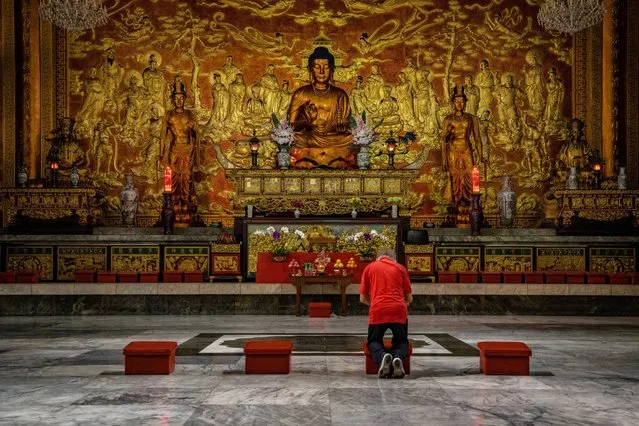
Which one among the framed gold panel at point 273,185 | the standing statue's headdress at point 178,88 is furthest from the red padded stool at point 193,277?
the standing statue's headdress at point 178,88

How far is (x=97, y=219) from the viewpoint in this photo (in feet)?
61.5

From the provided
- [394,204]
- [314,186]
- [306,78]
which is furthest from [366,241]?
[306,78]

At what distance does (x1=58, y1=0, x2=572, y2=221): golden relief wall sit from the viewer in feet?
65.0

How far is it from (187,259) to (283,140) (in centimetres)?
406

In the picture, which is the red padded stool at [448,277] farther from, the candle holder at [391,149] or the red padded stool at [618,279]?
the candle holder at [391,149]

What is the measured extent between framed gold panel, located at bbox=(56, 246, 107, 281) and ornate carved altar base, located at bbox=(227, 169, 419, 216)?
10.7 ft

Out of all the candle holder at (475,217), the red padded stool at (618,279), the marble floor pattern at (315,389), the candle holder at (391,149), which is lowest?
the marble floor pattern at (315,389)

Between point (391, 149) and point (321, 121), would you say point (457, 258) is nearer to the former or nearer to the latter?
point (391, 149)

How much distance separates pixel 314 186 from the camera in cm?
1820

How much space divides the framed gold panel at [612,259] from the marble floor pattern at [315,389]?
7.23 meters

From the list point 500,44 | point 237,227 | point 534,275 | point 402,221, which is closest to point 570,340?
point 534,275

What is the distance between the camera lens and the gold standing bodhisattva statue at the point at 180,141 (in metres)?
19.4

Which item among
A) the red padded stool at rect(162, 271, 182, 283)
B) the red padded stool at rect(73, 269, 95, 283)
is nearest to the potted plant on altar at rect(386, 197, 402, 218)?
the red padded stool at rect(162, 271, 182, 283)

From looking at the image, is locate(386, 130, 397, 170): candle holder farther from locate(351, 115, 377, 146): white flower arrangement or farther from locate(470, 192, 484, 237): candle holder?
locate(470, 192, 484, 237): candle holder
